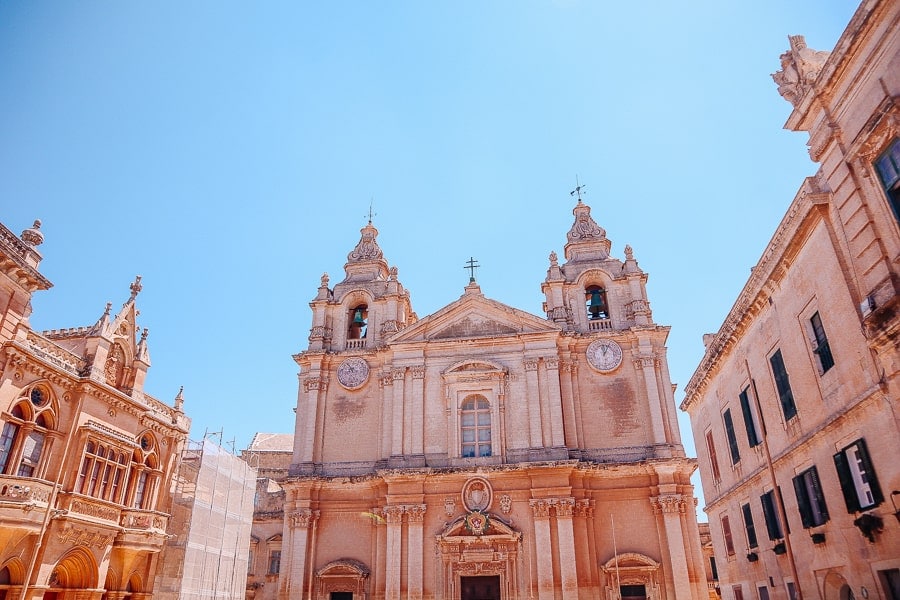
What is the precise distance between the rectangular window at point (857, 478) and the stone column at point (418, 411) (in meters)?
16.6

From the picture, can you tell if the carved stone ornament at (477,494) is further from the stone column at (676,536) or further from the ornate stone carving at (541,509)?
the stone column at (676,536)

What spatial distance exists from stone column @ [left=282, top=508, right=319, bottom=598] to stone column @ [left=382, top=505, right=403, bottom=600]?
11.2 ft

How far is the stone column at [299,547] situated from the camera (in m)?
24.4

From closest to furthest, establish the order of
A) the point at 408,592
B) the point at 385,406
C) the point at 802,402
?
the point at 802,402 < the point at 408,592 < the point at 385,406

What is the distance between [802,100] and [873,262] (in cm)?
408

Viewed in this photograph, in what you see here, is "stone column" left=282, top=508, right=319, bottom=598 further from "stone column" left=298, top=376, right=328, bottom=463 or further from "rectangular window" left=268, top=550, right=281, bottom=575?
"rectangular window" left=268, top=550, right=281, bottom=575

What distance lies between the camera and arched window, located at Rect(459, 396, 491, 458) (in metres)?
26.0

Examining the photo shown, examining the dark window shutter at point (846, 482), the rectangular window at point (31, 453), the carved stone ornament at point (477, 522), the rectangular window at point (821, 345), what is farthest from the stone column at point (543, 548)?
the rectangular window at point (31, 453)

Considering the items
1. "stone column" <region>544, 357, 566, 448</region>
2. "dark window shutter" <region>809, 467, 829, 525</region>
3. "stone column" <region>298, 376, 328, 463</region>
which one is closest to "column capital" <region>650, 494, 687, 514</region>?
"stone column" <region>544, 357, 566, 448</region>

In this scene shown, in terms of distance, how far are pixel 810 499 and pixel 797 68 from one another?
398 inches

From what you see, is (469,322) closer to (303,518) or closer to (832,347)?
(303,518)

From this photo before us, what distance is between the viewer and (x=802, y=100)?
508 inches

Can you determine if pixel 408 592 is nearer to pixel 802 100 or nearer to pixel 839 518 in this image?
pixel 839 518

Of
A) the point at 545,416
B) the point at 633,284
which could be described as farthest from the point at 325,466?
the point at 633,284
